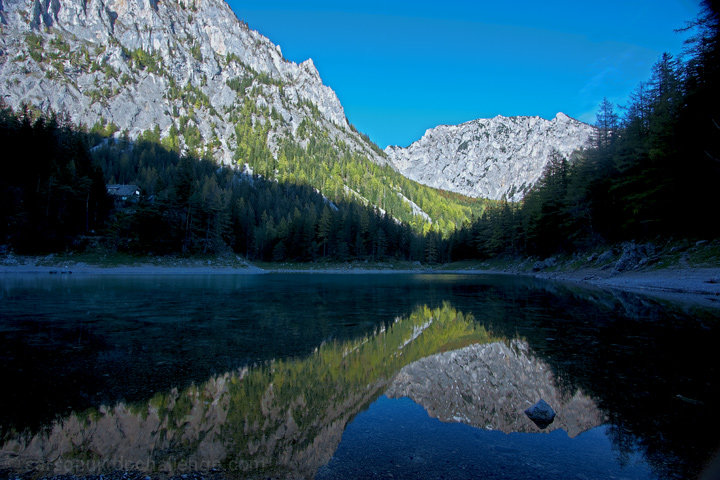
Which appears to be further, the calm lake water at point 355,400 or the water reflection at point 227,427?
the calm lake water at point 355,400

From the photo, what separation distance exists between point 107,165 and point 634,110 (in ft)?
463

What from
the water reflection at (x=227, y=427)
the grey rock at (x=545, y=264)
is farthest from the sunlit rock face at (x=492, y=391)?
the grey rock at (x=545, y=264)

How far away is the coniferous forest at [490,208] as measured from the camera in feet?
95.6

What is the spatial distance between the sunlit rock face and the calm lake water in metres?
0.05

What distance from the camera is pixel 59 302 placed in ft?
62.7

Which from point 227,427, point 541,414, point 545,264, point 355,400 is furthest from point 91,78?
point 541,414

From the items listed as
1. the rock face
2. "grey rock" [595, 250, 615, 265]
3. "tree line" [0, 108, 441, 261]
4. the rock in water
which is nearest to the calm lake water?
the rock in water

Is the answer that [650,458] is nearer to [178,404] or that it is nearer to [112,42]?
[178,404]

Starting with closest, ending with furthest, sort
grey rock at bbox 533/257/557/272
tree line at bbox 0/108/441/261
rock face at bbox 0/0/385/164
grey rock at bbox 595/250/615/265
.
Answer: grey rock at bbox 595/250/615/265 < tree line at bbox 0/108/441/261 < grey rock at bbox 533/257/557/272 < rock face at bbox 0/0/385/164

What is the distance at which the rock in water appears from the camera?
5.98 m

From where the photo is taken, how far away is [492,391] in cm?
748

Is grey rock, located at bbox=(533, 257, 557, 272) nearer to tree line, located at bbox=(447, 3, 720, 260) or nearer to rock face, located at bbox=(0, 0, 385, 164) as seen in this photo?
tree line, located at bbox=(447, 3, 720, 260)

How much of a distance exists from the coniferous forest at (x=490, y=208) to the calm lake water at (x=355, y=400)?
45.2 feet

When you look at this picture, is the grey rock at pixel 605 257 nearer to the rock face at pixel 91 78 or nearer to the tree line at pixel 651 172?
the tree line at pixel 651 172
